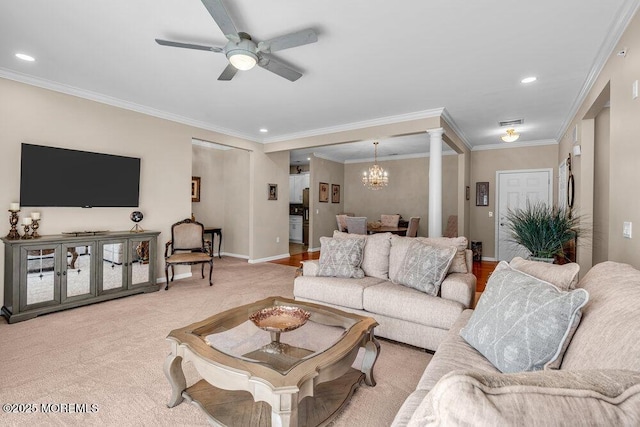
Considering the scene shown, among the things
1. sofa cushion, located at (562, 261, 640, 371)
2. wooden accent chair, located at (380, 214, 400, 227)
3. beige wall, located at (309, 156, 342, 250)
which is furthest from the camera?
beige wall, located at (309, 156, 342, 250)

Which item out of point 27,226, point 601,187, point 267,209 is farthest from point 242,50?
point 267,209

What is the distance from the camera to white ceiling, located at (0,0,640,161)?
224cm

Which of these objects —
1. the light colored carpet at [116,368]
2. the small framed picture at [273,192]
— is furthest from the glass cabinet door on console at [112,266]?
the small framed picture at [273,192]

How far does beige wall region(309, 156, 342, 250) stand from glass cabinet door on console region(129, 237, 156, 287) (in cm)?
431

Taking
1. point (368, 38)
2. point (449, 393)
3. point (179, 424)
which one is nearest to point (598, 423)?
point (449, 393)

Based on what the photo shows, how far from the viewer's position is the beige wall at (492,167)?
20.9ft

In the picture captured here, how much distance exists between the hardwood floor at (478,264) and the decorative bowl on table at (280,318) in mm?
3249

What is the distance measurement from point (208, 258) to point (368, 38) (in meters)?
3.53

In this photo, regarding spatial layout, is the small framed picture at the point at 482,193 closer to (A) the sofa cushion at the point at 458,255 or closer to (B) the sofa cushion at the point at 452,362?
(A) the sofa cushion at the point at 458,255

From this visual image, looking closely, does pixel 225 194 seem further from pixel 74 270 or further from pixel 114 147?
pixel 74 270

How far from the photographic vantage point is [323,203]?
27.9ft

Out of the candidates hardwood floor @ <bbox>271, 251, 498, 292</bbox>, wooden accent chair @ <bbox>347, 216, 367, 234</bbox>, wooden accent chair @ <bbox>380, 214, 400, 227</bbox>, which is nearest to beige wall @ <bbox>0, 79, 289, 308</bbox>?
hardwood floor @ <bbox>271, 251, 498, 292</bbox>

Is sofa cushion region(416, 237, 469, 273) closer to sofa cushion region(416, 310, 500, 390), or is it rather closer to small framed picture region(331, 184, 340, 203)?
sofa cushion region(416, 310, 500, 390)

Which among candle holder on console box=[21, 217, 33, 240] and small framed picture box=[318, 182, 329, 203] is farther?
small framed picture box=[318, 182, 329, 203]
